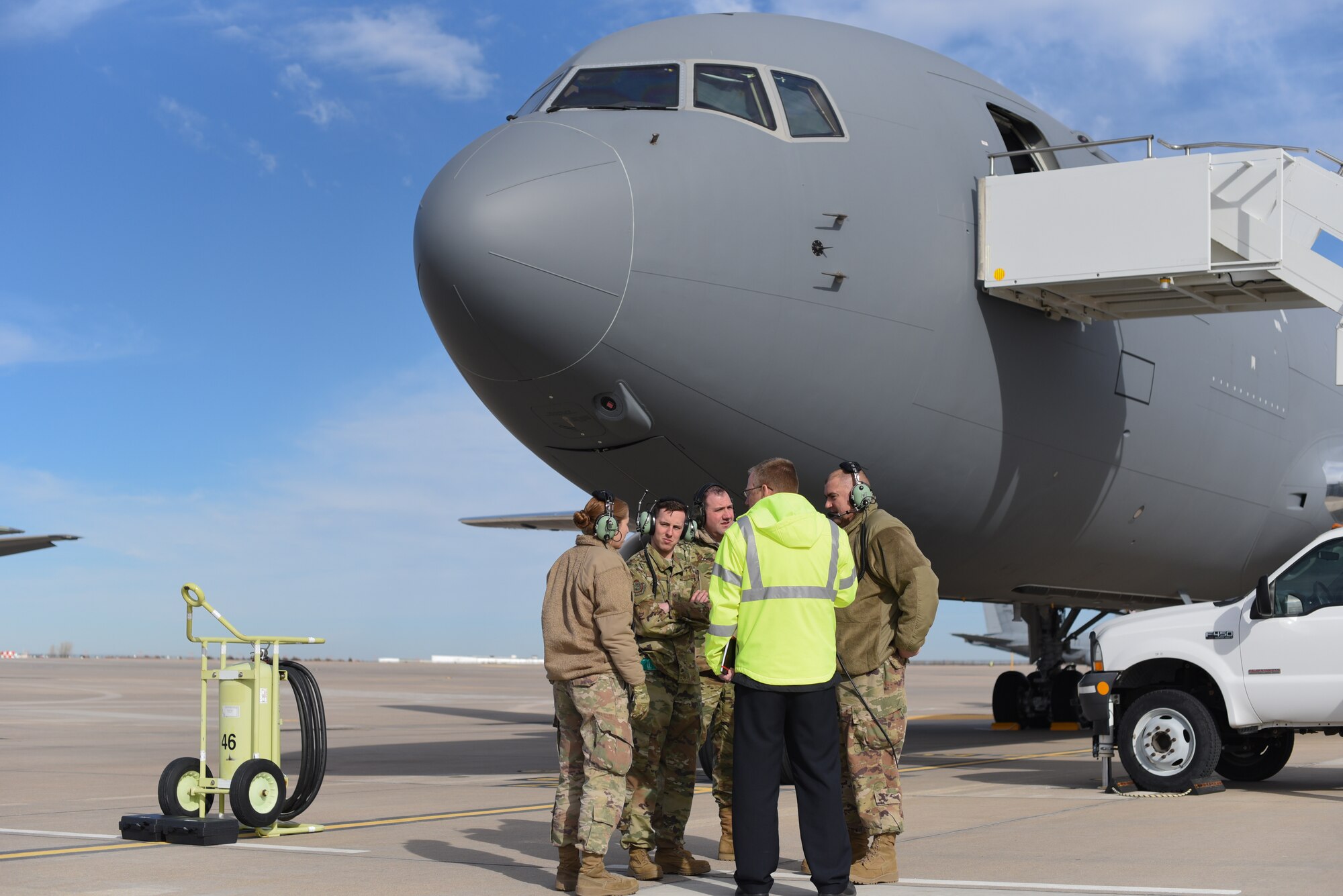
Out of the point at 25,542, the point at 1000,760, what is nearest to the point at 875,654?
the point at 1000,760

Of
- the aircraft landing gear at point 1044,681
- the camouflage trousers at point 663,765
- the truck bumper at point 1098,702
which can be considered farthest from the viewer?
the aircraft landing gear at point 1044,681

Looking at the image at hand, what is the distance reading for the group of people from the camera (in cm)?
631

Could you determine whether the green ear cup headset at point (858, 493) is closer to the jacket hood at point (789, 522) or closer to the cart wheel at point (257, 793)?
the jacket hood at point (789, 522)

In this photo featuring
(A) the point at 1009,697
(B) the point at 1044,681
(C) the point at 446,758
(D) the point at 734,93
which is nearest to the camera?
(D) the point at 734,93

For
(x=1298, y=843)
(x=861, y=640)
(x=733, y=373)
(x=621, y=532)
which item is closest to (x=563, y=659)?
(x=621, y=532)

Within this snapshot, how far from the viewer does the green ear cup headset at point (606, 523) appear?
727 centimetres

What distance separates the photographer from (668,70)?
10.3 meters

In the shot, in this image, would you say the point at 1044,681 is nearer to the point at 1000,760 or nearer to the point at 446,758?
the point at 1000,760

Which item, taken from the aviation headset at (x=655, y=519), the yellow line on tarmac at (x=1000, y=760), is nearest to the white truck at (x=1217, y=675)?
the yellow line on tarmac at (x=1000, y=760)

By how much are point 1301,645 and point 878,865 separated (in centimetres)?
538

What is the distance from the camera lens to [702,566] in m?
8.02

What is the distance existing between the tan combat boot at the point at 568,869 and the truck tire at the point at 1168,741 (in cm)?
574

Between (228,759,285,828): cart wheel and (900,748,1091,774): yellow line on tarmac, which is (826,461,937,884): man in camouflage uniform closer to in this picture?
(228,759,285,828): cart wheel

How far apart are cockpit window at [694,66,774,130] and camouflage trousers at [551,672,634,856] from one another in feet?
15.2
